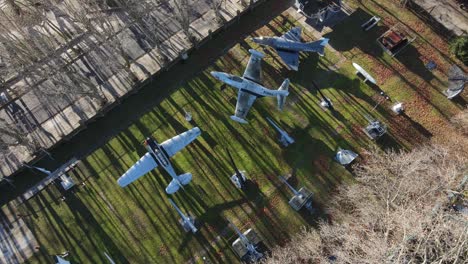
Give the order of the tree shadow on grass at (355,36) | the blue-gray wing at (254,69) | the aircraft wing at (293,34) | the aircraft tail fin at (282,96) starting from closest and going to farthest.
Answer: the aircraft tail fin at (282,96)
the blue-gray wing at (254,69)
the aircraft wing at (293,34)
the tree shadow on grass at (355,36)

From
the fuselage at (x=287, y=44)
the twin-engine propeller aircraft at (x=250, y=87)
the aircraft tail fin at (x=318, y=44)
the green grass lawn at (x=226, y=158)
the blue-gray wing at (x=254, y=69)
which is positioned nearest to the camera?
the green grass lawn at (x=226, y=158)

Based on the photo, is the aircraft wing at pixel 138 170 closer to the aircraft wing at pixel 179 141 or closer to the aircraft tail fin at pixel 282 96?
the aircraft wing at pixel 179 141

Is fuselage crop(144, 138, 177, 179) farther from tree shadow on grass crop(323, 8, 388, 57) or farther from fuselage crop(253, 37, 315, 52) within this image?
tree shadow on grass crop(323, 8, 388, 57)

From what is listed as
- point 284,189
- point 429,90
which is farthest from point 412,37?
point 284,189

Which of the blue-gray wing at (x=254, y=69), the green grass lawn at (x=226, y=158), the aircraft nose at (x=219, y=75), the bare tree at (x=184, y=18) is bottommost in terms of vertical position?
the green grass lawn at (x=226, y=158)

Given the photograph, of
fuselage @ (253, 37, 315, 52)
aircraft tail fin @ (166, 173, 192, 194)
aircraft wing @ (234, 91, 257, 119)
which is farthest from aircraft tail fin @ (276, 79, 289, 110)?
aircraft tail fin @ (166, 173, 192, 194)

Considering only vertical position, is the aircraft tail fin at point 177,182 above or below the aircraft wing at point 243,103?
below

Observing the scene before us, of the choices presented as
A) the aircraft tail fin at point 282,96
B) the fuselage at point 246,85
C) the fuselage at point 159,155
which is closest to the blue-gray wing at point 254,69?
the fuselage at point 246,85
